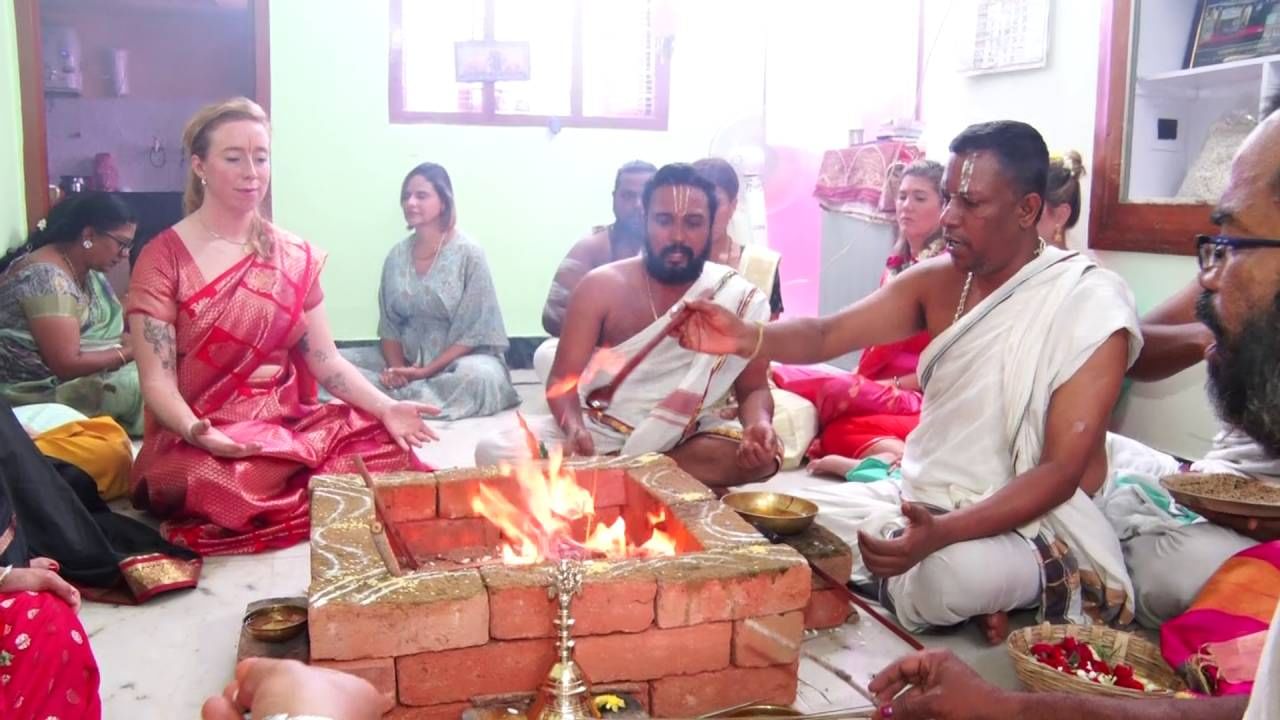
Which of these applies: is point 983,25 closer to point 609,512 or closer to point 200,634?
point 609,512

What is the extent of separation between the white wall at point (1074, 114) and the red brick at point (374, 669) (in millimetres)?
4229

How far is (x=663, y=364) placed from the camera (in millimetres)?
4414

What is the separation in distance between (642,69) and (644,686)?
6.90m

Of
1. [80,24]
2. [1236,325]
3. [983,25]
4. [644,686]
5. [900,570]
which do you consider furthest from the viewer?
[80,24]

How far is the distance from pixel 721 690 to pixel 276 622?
1.32 metres

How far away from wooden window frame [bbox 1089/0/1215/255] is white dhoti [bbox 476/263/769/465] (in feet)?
7.62

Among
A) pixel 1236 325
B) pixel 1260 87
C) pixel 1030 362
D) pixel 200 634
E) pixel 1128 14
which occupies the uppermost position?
pixel 1128 14

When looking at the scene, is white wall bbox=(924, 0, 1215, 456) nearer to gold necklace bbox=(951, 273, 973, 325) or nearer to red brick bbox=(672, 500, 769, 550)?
gold necklace bbox=(951, 273, 973, 325)

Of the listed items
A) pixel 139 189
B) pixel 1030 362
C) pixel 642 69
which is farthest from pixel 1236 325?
pixel 139 189

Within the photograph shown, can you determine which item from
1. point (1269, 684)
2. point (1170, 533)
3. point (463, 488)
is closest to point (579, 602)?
point (463, 488)

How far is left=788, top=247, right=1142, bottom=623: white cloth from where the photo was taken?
10.6 ft

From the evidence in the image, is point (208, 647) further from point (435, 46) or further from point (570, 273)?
point (435, 46)

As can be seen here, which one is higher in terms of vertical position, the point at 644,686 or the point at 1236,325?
the point at 1236,325

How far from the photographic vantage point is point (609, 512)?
3346mm
